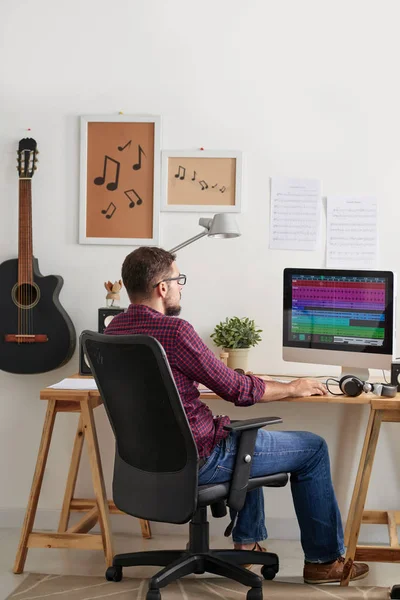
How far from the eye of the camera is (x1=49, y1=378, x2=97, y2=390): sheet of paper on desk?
3027 mm

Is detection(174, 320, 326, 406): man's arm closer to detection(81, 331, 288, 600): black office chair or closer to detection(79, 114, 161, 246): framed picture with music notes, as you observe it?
detection(81, 331, 288, 600): black office chair

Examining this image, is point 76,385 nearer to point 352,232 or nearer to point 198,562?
point 198,562

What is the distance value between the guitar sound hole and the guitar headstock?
1.61 feet

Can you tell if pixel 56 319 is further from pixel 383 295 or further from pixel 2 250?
pixel 383 295

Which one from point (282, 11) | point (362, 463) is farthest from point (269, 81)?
point (362, 463)

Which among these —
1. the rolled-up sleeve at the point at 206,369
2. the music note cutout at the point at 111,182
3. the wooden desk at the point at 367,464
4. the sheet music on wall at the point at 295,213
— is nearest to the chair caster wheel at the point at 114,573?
the wooden desk at the point at 367,464

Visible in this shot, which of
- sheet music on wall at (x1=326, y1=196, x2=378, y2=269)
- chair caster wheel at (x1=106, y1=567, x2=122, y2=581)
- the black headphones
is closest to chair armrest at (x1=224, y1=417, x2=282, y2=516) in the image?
the black headphones

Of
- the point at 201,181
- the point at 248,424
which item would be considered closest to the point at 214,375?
the point at 248,424

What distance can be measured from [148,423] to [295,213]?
1423mm

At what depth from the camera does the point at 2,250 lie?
142 inches

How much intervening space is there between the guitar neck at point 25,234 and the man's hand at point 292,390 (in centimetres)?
128

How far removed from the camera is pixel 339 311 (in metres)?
3.19

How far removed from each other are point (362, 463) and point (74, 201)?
67.5 inches

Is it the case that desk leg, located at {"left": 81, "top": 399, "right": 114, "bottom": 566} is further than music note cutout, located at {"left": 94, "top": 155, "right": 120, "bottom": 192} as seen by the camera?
No
